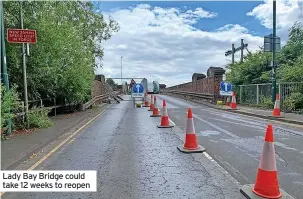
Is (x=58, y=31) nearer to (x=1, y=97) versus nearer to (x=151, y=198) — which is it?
(x=1, y=97)

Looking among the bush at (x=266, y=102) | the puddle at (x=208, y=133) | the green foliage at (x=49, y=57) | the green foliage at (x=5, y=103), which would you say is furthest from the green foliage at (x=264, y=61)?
the green foliage at (x=5, y=103)

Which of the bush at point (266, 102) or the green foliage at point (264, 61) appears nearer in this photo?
the bush at point (266, 102)

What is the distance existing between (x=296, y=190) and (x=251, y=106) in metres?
19.3

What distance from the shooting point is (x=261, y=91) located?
24.0m

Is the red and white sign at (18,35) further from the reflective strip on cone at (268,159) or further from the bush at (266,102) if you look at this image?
the bush at (266,102)

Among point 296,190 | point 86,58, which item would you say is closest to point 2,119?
point 296,190

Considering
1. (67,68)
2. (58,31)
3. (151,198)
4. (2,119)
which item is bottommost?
(151,198)

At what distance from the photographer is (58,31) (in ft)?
51.9

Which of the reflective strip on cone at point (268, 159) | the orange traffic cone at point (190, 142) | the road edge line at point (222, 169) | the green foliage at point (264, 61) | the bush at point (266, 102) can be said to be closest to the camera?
the reflective strip on cone at point (268, 159)
